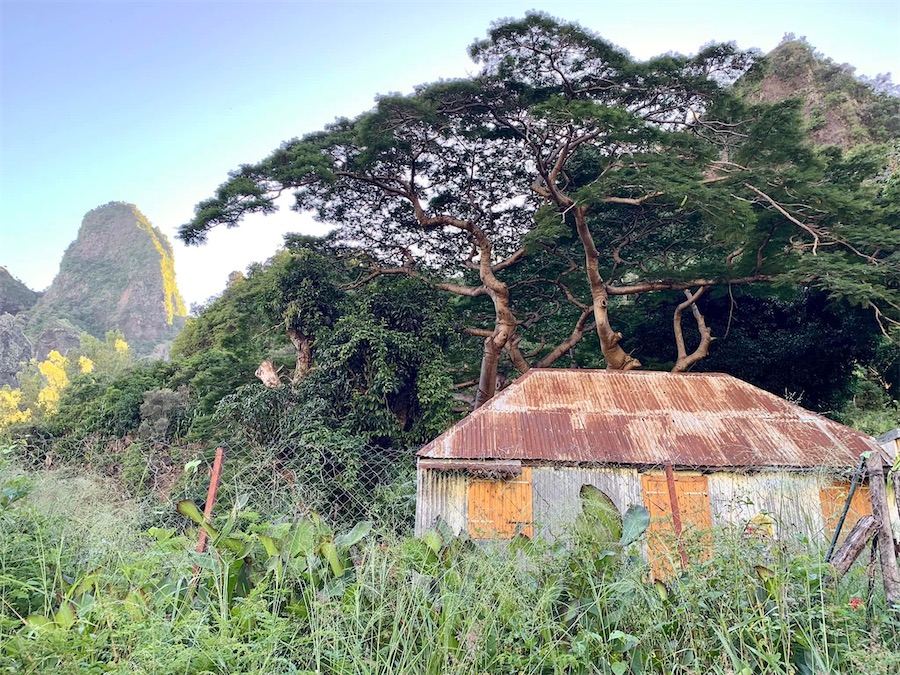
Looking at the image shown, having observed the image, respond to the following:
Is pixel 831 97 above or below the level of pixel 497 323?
above

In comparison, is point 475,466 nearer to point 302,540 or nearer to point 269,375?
point 302,540

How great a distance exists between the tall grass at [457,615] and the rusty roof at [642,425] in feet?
17.5

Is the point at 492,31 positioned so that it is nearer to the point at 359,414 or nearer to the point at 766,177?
the point at 766,177

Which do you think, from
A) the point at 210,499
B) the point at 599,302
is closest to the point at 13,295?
the point at 599,302

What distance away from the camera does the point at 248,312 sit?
55.6ft

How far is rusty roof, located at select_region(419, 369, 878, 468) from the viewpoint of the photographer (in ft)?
26.5

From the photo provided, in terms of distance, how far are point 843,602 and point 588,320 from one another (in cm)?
1348

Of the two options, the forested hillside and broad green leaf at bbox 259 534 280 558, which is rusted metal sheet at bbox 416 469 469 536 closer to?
the forested hillside

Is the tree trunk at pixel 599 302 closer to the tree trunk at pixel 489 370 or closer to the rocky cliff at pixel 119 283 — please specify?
the tree trunk at pixel 489 370

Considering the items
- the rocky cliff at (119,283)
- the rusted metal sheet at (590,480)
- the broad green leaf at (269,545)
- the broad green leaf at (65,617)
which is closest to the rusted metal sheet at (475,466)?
the rusted metal sheet at (590,480)

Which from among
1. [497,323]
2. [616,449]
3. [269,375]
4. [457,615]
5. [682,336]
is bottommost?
[616,449]

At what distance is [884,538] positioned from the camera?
2414 mm

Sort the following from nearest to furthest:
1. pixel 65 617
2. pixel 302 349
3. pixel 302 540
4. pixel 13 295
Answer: pixel 65 617 → pixel 302 540 → pixel 302 349 → pixel 13 295

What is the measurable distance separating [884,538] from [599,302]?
10876mm
